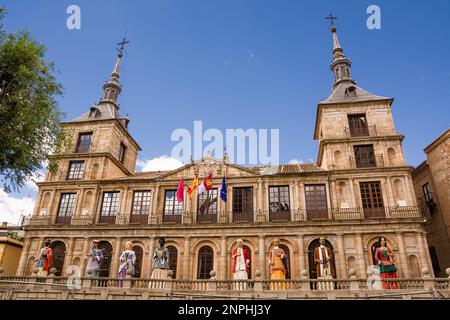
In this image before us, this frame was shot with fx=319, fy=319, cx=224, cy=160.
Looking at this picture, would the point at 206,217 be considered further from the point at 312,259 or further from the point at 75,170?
the point at 75,170

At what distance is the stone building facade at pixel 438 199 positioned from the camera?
20806 mm

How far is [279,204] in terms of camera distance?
21109mm

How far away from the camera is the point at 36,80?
1484cm

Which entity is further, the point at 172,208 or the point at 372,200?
the point at 172,208

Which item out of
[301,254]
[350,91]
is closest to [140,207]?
[301,254]

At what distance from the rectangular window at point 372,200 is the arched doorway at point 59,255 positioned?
774 inches

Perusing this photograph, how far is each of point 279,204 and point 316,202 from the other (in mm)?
2390

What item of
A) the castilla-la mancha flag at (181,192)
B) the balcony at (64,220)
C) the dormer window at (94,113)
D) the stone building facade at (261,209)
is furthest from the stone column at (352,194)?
the dormer window at (94,113)

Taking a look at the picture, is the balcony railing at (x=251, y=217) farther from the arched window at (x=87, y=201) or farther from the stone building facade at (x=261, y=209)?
the arched window at (x=87, y=201)

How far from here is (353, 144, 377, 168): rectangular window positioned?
840 inches

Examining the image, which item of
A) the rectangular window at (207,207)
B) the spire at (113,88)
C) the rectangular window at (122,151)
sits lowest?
the rectangular window at (207,207)

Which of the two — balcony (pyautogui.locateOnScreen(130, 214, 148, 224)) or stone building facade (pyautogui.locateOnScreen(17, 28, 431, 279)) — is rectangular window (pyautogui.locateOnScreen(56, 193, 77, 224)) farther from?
balcony (pyautogui.locateOnScreen(130, 214, 148, 224))

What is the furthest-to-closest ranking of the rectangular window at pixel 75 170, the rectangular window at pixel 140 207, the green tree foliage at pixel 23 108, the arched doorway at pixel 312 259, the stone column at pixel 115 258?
the rectangular window at pixel 75 170, the rectangular window at pixel 140 207, the stone column at pixel 115 258, the arched doorway at pixel 312 259, the green tree foliage at pixel 23 108

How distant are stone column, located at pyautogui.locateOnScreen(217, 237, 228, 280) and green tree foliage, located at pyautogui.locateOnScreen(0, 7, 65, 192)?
1106 cm
